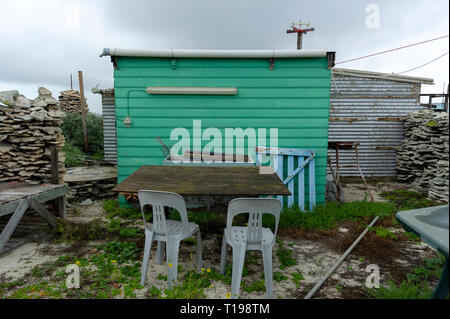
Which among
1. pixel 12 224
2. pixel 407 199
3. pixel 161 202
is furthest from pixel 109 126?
pixel 407 199

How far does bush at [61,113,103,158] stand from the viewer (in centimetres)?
1111

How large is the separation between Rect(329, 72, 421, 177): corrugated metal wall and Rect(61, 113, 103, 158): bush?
897 cm

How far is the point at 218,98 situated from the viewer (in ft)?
16.8

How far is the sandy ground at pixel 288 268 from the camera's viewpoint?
2.68 m

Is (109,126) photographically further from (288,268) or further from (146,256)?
(288,268)

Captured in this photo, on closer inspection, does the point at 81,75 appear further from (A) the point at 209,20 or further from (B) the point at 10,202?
(B) the point at 10,202

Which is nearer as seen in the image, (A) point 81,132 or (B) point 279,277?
(B) point 279,277

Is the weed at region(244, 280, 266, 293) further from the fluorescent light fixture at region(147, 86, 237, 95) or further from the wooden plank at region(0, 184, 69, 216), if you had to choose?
the fluorescent light fixture at region(147, 86, 237, 95)

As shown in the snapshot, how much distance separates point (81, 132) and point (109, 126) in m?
3.01

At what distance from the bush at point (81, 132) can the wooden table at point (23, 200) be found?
7.03 meters

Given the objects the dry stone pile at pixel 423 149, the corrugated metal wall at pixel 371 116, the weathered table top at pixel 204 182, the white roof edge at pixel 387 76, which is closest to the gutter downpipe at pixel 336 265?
the weathered table top at pixel 204 182

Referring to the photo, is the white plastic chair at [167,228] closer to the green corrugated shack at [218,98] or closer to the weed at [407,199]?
the green corrugated shack at [218,98]

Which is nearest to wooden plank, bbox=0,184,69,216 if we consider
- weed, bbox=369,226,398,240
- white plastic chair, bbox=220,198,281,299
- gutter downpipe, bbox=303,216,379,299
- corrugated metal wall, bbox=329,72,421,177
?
white plastic chair, bbox=220,198,281,299
